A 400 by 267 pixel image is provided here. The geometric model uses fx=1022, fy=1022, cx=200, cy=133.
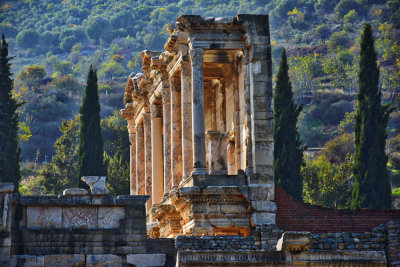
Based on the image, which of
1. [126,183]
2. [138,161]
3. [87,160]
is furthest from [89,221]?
[126,183]

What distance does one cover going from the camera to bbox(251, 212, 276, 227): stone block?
3428 cm

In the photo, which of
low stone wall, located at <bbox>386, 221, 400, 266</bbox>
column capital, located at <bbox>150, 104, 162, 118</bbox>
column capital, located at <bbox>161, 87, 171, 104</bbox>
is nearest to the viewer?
low stone wall, located at <bbox>386, 221, 400, 266</bbox>

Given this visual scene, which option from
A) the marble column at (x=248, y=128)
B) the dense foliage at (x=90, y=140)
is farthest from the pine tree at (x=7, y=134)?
the marble column at (x=248, y=128)

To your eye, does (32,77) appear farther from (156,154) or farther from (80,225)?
(80,225)

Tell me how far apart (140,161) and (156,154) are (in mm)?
4214

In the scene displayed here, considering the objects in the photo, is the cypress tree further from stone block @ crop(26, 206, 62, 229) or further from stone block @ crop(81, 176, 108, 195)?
stone block @ crop(26, 206, 62, 229)

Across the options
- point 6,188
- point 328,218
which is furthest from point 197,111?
point 6,188

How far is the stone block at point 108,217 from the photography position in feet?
91.7

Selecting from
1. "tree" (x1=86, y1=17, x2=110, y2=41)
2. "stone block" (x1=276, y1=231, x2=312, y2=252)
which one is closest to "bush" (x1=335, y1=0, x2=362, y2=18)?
"tree" (x1=86, y1=17, x2=110, y2=41)

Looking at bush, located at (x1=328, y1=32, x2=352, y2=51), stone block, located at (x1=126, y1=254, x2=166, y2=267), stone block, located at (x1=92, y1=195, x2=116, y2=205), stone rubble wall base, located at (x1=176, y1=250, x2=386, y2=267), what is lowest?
stone block, located at (x1=126, y1=254, x2=166, y2=267)

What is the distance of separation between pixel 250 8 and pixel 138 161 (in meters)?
123

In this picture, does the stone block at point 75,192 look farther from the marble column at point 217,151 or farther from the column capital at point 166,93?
the column capital at point 166,93

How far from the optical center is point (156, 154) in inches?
1698

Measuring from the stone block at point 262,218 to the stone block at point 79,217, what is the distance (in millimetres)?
7967
